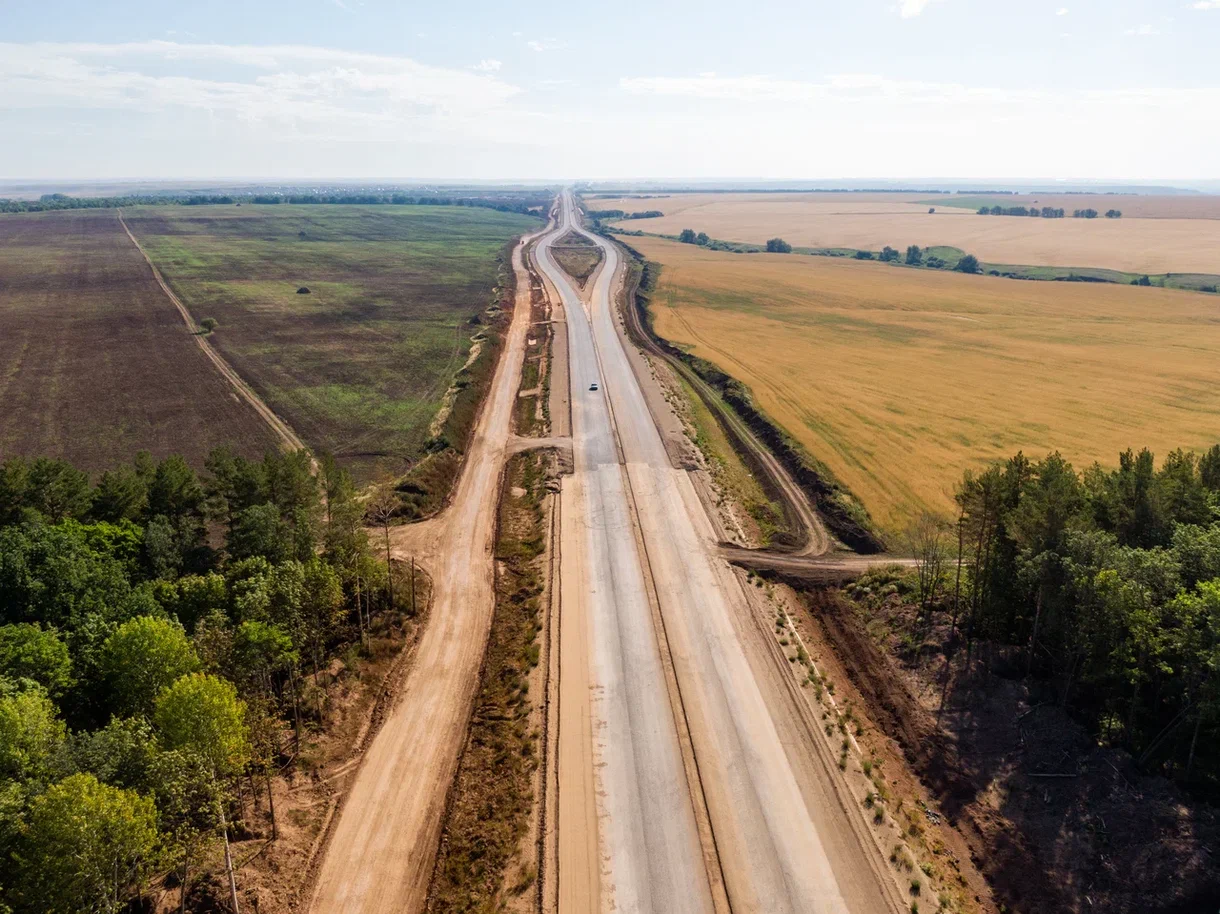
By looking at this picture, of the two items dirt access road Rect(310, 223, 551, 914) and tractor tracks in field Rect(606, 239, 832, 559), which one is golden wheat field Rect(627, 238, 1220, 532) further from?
dirt access road Rect(310, 223, 551, 914)

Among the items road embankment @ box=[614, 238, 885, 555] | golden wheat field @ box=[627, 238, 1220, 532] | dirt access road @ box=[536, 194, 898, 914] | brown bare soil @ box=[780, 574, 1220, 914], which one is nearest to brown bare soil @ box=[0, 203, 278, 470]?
dirt access road @ box=[536, 194, 898, 914]

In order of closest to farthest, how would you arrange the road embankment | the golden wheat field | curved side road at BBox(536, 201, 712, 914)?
curved side road at BBox(536, 201, 712, 914)
the road embankment
the golden wheat field

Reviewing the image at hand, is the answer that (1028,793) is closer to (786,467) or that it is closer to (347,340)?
(786,467)

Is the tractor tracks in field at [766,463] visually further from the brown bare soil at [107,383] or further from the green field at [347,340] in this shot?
the brown bare soil at [107,383]

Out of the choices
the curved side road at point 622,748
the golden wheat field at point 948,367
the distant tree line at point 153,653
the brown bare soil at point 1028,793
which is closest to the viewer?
the distant tree line at point 153,653

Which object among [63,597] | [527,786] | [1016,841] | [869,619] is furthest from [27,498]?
[1016,841]

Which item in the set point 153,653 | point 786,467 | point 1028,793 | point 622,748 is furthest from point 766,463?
point 153,653

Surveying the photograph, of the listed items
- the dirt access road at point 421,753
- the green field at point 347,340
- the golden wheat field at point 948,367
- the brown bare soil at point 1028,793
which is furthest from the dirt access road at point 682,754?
the green field at point 347,340
